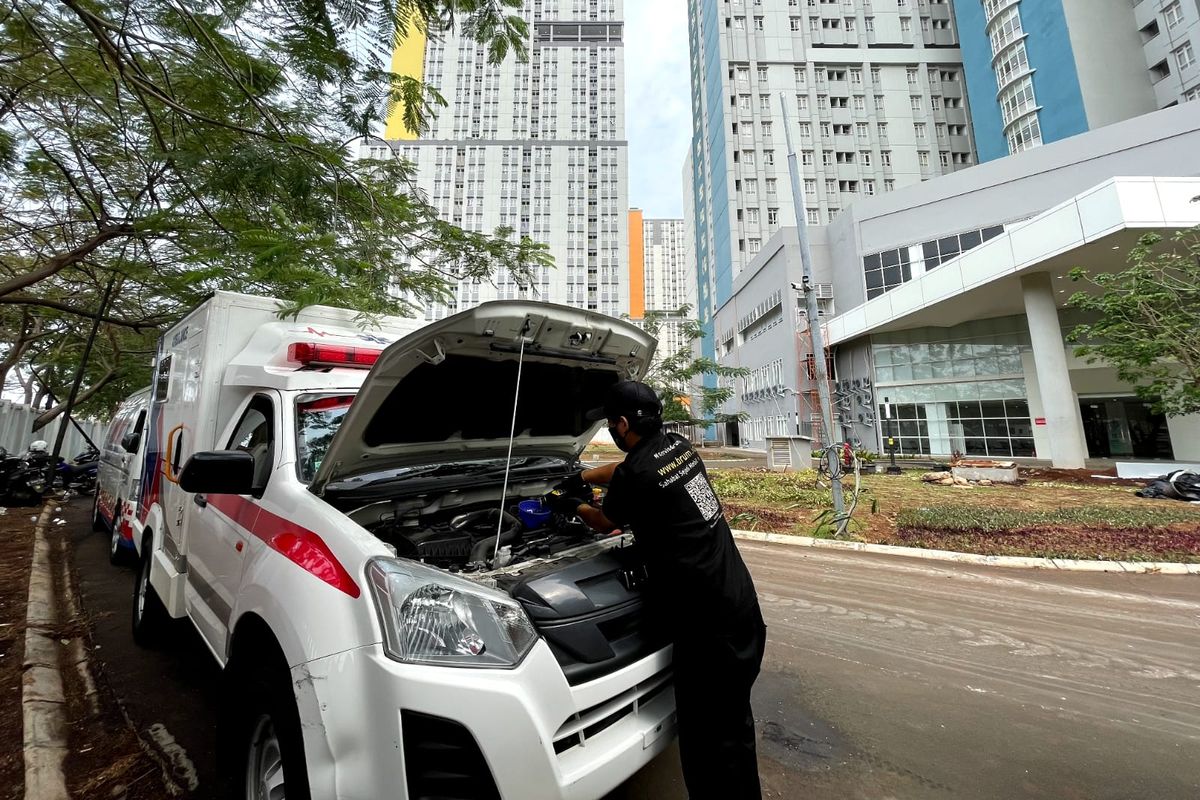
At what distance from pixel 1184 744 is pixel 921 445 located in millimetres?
23078

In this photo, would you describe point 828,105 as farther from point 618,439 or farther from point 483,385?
point 618,439

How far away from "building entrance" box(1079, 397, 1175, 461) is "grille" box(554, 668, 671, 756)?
27.9 meters

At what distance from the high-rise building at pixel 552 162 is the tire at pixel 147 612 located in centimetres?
5115

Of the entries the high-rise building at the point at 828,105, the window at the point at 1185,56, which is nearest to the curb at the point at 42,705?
the high-rise building at the point at 828,105

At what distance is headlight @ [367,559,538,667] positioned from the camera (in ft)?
4.35

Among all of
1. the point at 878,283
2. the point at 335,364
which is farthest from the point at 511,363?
the point at 878,283

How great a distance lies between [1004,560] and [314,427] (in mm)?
7338

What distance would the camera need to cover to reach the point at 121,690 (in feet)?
9.44

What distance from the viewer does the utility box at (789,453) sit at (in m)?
16.5

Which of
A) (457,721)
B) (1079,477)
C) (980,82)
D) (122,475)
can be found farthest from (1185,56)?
(122,475)

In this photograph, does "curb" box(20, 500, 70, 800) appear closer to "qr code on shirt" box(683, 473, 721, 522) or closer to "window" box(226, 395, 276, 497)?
"window" box(226, 395, 276, 497)

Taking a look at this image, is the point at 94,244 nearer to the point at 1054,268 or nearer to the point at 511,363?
the point at 511,363

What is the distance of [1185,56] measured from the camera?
27594 mm

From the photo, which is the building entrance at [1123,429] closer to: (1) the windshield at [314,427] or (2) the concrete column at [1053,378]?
(2) the concrete column at [1053,378]
